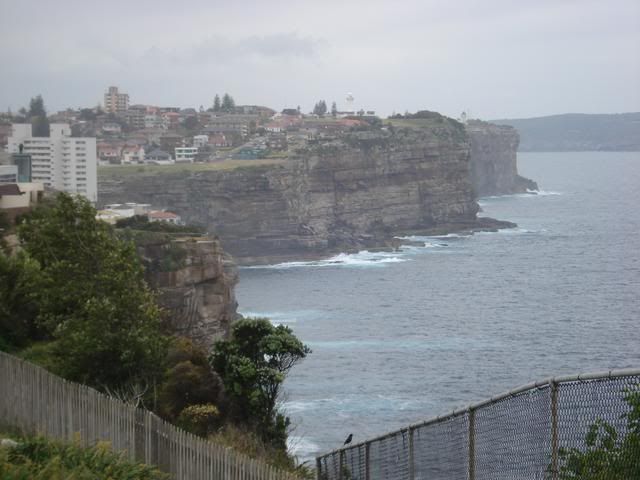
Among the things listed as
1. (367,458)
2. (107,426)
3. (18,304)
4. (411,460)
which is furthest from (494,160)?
(411,460)

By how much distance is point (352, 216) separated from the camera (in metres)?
121

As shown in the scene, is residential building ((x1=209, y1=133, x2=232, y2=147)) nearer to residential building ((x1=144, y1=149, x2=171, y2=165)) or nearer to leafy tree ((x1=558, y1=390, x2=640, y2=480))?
residential building ((x1=144, y1=149, x2=171, y2=165))

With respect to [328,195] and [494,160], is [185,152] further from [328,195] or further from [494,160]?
[494,160]

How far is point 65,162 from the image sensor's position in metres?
119

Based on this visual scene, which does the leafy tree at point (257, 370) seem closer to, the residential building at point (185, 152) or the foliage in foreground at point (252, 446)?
the foliage in foreground at point (252, 446)

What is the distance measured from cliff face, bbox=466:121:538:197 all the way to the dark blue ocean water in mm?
51209

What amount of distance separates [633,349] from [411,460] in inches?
1798

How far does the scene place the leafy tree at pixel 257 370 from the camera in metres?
19.1

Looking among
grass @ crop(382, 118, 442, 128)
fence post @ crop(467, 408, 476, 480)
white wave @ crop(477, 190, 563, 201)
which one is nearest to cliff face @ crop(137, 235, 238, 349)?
fence post @ crop(467, 408, 476, 480)

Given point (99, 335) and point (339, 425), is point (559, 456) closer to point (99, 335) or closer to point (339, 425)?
point (99, 335)

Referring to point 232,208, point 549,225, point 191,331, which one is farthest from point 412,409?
point 549,225

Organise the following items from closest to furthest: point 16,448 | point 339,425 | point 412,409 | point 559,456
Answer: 1. point 559,456
2. point 16,448
3. point 339,425
4. point 412,409

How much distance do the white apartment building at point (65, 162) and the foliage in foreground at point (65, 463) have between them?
103156 mm

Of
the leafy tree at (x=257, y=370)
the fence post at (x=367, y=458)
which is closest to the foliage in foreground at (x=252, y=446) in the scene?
the leafy tree at (x=257, y=370)
